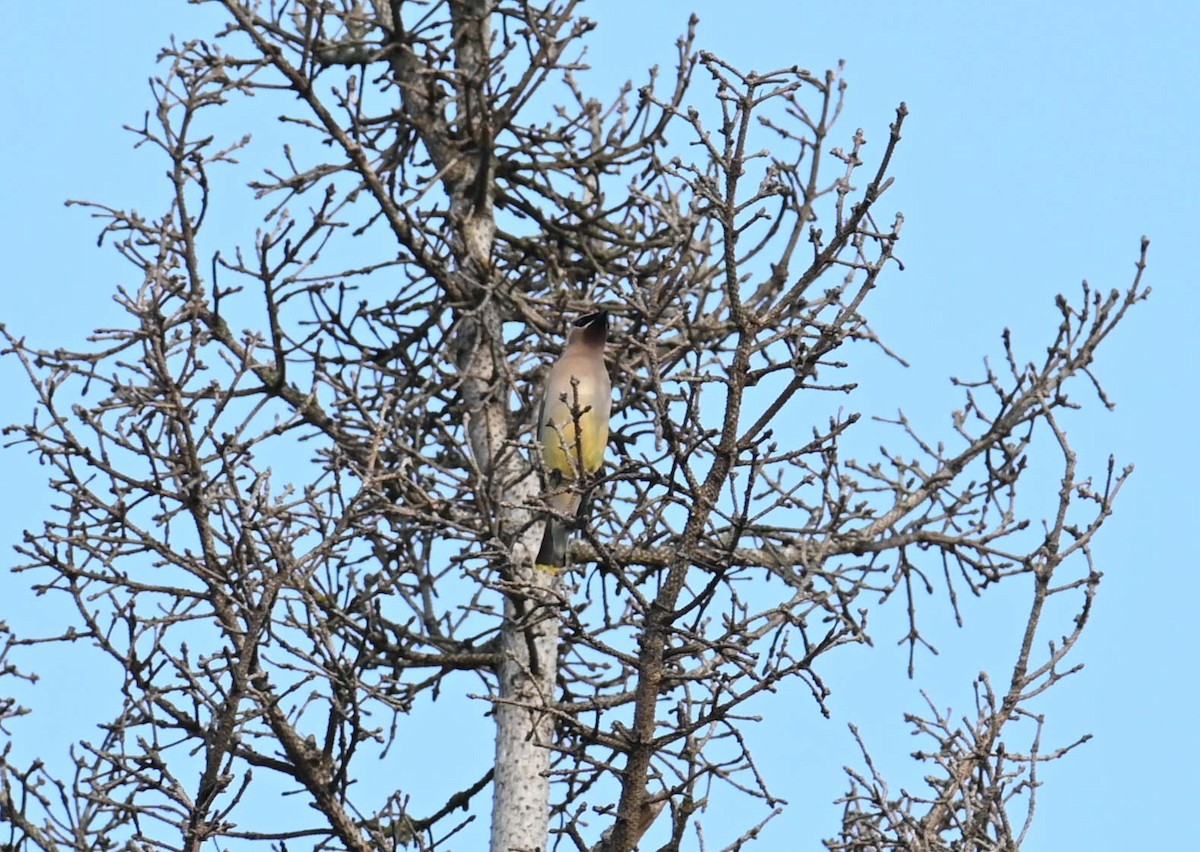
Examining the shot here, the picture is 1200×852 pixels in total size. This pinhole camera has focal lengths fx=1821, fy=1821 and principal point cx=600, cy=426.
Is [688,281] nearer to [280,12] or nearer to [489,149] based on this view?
[489,149]

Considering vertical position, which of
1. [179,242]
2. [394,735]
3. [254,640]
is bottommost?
[254,640]

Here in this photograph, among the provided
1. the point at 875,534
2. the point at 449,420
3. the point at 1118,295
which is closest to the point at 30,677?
the point at 449,420

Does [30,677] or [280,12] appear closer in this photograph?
[30,677]

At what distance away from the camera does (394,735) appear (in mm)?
7492

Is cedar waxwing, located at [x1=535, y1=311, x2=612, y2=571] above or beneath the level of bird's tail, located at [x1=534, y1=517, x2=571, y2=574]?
above

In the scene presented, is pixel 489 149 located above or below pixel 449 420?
above

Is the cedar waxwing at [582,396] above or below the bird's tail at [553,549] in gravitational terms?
above

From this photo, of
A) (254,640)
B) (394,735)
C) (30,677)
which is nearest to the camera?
(254,640)

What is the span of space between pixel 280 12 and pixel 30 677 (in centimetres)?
334

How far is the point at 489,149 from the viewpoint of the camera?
8.53 m

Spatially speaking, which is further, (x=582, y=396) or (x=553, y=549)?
(x=553, y=549)

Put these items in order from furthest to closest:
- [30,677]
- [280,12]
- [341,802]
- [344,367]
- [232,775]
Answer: [344,367]
[280,12]
[341,802]
[30,677]
[232,775]

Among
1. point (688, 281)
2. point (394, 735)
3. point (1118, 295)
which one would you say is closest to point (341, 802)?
point (394, 735)

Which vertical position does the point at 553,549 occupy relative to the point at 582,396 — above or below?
below
